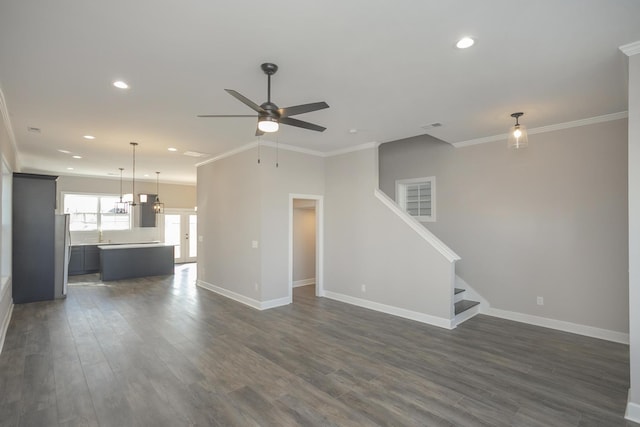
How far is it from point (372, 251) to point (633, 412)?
12.0 ft

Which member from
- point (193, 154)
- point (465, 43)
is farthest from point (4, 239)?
point (465, 43)

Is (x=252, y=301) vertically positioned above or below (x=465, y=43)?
below

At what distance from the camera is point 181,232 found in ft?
38.4

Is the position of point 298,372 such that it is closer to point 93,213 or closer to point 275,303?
point 275,303

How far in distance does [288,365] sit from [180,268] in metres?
8.04

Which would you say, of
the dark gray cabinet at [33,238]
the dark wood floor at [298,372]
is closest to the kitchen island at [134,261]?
the dark gray cabinet at [33,238]

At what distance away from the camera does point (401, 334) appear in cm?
441

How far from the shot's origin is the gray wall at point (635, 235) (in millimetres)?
2500

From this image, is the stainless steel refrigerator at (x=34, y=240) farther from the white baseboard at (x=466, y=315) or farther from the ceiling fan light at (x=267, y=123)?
the white baseboard at (x=466, y=315)

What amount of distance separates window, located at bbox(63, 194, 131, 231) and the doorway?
126 cm

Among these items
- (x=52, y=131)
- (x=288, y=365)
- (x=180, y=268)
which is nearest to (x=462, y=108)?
(x=288, y=365)

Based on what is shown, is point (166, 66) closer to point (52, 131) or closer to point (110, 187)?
point (52, 131)

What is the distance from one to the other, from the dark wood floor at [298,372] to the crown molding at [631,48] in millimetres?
2932

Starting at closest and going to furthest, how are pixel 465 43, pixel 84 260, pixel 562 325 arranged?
1. pixel 465 43
2. pixel 562 325
3. pixel 84 260
